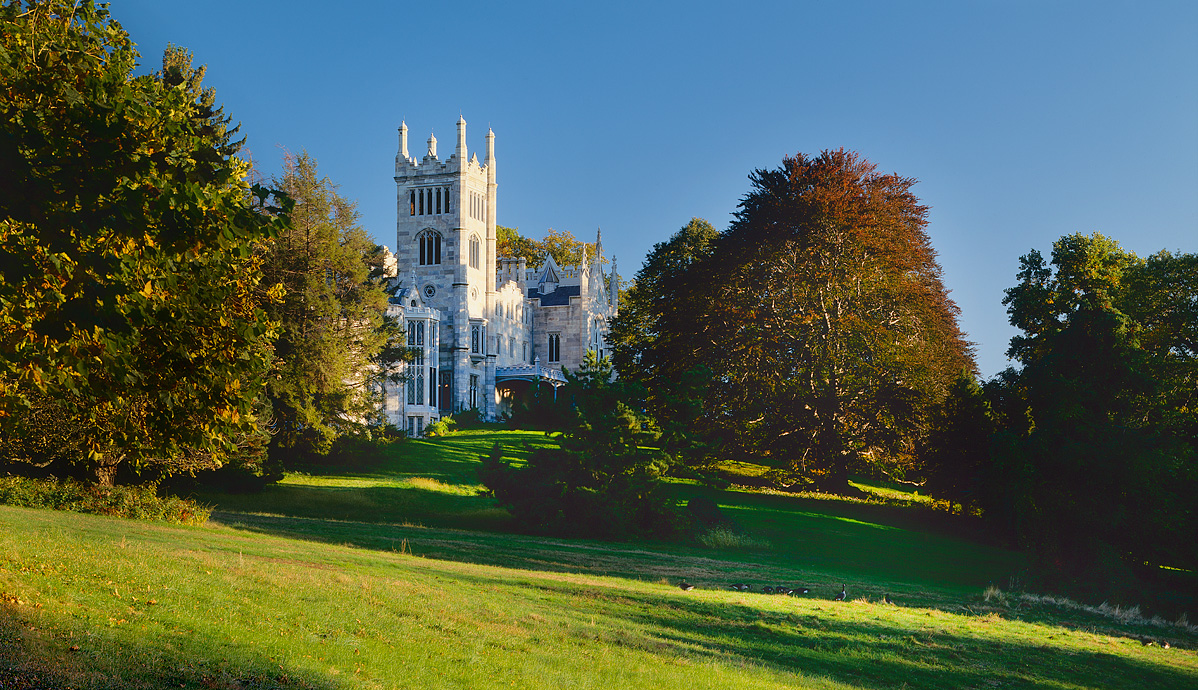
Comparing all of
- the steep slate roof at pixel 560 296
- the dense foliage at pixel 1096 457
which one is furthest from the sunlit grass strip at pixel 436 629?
the steep slate roof at pixel 560 296

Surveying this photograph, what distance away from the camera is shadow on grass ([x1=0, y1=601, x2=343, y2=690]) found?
31.9ft

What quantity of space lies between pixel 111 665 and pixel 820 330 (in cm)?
3763

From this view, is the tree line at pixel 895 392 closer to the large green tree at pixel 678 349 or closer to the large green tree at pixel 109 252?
the large green tree at pixel 678 349

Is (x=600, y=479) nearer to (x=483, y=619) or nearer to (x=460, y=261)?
(x=483, y=619)

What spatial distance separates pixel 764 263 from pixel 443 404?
37865 mm

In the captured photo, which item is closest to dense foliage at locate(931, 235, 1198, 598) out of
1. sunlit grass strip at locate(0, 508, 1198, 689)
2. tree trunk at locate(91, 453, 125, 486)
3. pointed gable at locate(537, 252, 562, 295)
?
sunlit grass strip at locate(0, 508, 1198, 689)

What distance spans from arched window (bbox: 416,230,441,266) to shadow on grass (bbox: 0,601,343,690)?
70658mm

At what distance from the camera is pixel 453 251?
80375mm

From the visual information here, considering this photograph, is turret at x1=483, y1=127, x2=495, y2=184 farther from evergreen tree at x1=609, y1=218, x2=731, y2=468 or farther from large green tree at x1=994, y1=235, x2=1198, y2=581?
large green tree at x1=994, y1=235, x2=1198, y2=581

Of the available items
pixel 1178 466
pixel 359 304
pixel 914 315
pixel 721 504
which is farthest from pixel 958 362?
pixel 359 304

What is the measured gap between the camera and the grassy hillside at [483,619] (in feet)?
37.9

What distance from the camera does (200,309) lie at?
12.3 m

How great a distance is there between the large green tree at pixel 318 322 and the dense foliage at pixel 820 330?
1285cm

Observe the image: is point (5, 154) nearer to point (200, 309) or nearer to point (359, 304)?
point (200, 309)
